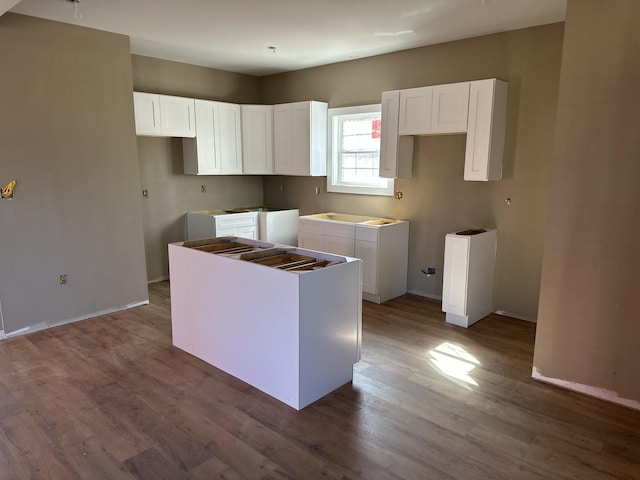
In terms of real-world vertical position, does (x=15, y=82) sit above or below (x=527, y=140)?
above

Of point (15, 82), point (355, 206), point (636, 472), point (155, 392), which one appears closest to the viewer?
point (636, 472)

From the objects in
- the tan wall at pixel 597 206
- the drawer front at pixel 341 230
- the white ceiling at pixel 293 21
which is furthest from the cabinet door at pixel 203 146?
the tan wall at pixel 597 206

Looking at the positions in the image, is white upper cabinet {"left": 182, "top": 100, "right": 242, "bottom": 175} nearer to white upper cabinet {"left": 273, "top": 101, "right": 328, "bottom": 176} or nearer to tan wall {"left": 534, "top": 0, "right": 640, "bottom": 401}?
white upper cabinet {"left": 273, "top": 101, "right": 328, "bottom": 176}

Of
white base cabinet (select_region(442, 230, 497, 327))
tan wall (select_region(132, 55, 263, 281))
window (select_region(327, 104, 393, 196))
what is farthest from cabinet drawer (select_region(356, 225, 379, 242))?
tan wall (select_region(132, 55, 263, 281))

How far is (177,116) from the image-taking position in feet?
17.5

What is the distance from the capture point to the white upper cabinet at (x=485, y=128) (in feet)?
13.4

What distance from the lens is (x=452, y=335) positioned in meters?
4.04

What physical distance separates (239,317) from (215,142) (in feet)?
11.0

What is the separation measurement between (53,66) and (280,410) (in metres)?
3.66

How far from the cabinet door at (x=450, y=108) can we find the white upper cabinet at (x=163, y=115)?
9.84 feet

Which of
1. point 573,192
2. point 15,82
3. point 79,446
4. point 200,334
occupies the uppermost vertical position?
point 15,82

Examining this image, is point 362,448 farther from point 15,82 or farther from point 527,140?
point 15,82

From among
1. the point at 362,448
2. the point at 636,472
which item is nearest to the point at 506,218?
the point at 636,472

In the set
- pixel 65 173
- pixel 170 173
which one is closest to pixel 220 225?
pixel 170 173
